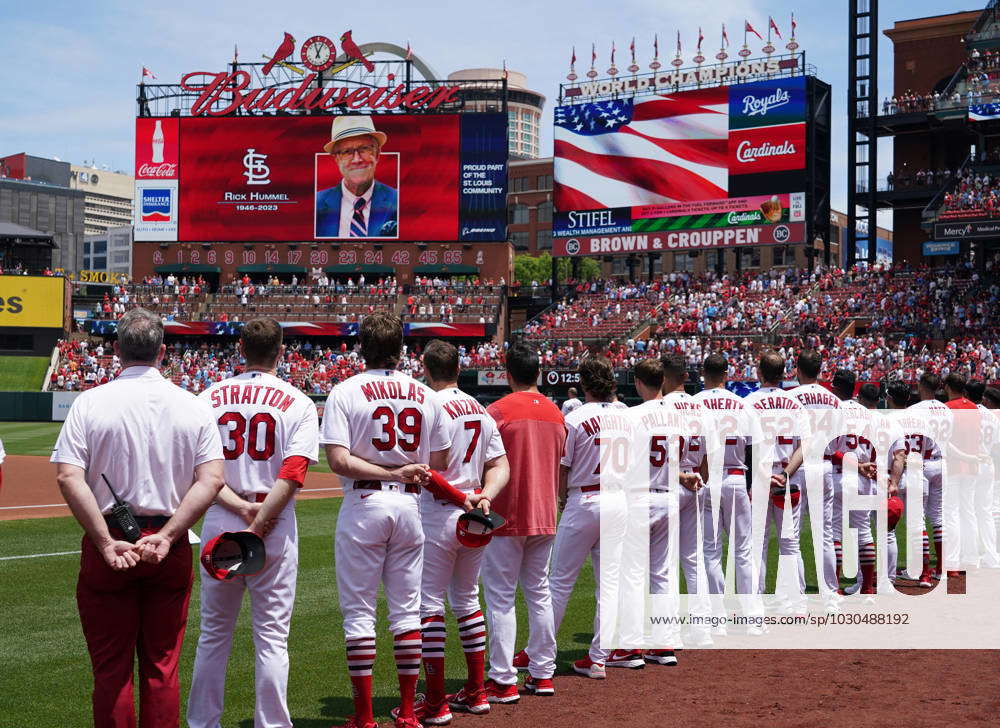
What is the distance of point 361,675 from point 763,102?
45.6 meters

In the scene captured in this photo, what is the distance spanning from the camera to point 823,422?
938 centimetres

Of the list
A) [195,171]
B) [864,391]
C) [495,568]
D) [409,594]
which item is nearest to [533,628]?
[495,568]

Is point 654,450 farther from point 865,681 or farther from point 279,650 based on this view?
point 279,650

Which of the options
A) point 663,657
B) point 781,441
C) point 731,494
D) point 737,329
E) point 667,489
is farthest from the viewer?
point 737,329

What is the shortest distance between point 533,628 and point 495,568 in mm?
497

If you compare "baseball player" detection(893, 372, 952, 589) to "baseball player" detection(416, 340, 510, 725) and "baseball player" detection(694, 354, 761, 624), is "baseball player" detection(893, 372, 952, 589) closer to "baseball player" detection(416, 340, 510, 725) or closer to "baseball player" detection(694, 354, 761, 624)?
"baseball player" detection(694, 354, 761, 624)

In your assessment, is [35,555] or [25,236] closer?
[35,555]

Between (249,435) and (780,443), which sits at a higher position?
(249,435)

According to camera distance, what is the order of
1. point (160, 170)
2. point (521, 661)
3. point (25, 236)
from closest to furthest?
point (521, 661) → point (160, 170) → point (25, 236)

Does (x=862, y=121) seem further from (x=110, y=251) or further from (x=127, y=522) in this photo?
(x=110, y=251)

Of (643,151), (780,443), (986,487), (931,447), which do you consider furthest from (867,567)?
(643,151)

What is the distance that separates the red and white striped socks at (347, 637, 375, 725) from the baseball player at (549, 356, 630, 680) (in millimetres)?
1883

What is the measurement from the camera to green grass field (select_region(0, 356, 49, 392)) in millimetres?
49531

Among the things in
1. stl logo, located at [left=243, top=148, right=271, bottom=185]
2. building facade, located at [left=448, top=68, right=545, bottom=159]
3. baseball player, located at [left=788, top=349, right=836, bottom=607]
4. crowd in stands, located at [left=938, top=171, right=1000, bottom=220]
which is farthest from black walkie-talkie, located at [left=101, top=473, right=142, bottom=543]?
building facade, located at [left=448, top=68, right=545, bottom=159]
